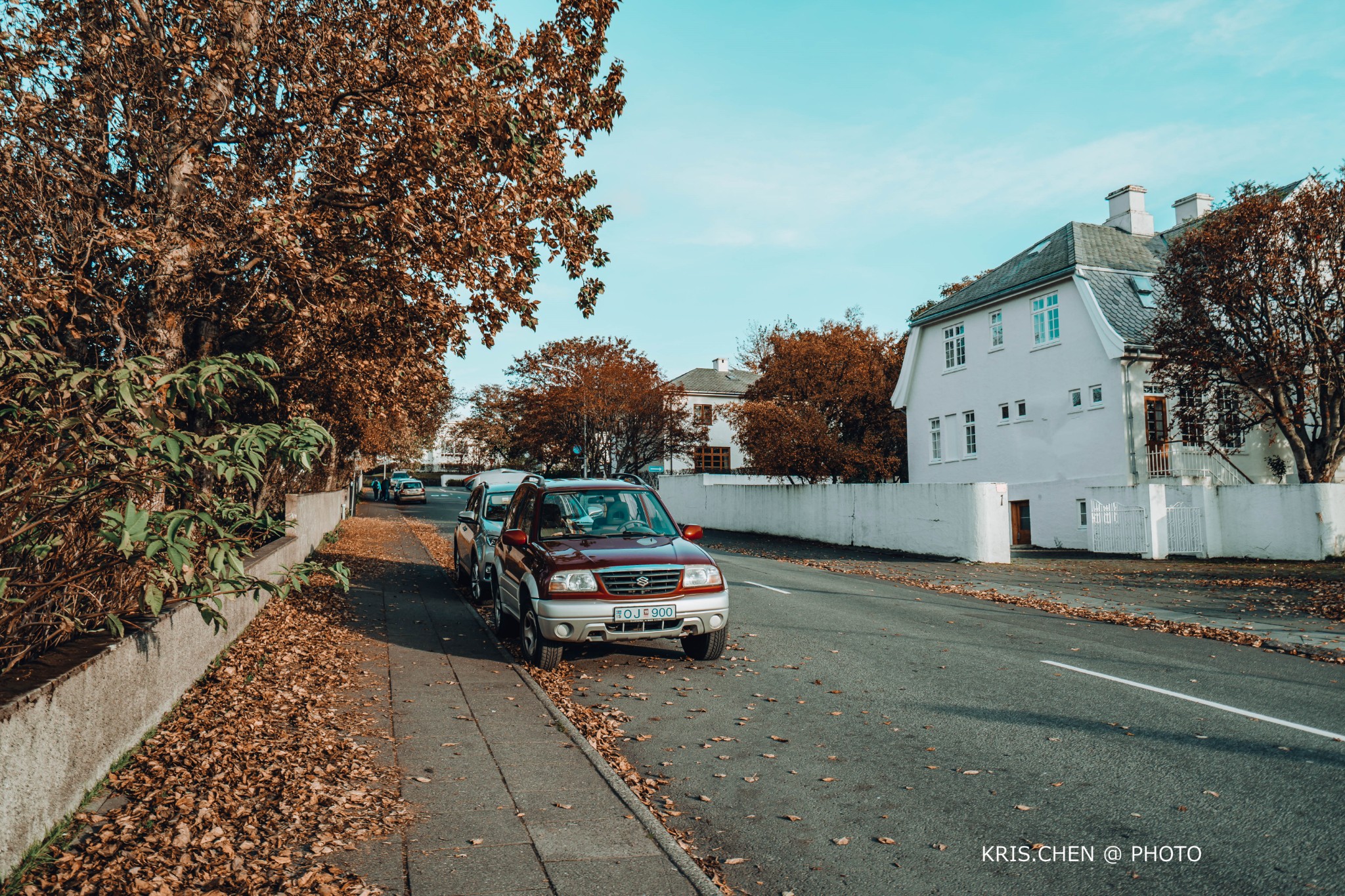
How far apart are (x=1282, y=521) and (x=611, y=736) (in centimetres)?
1954

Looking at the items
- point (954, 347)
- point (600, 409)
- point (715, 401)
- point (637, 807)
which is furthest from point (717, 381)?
point (637, 807)

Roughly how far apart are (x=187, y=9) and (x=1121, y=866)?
11.7 metres

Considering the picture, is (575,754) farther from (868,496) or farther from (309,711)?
(868,496)

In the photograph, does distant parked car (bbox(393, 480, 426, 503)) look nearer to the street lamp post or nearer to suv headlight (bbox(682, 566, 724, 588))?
the street lamp post

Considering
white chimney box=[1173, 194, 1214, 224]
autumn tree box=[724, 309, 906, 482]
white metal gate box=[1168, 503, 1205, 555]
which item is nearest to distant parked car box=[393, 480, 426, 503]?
autumn tree box=[724, 309, 906, 482]

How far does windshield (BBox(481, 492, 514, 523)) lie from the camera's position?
14.0 meters

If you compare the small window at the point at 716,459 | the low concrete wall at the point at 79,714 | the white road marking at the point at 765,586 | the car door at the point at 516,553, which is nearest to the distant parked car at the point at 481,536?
the car door at the point at 516,553

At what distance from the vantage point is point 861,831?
444cm

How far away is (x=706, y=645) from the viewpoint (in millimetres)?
8672

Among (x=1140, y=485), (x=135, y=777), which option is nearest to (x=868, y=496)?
(x=1140, y=485)

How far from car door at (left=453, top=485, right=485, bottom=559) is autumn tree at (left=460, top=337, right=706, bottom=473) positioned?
29.6 metres

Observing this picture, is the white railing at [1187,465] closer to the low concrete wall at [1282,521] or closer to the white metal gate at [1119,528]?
the white metal gate at [1119,528]

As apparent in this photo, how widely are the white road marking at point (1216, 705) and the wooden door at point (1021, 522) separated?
20127 millimetres

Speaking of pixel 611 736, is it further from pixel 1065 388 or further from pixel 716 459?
pixel 716 459
